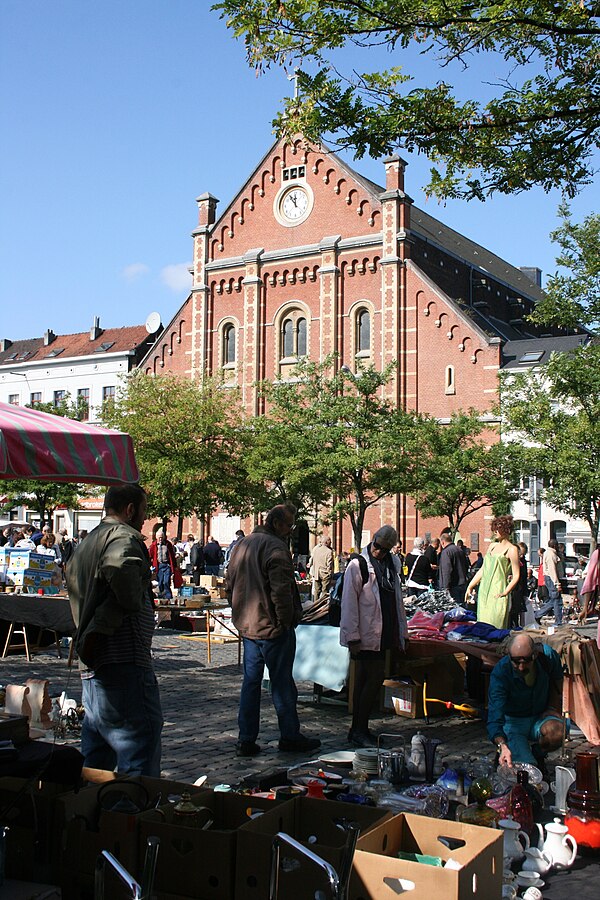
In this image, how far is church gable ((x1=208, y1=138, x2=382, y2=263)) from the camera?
3684 cm

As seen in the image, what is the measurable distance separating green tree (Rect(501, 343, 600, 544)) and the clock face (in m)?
14.7

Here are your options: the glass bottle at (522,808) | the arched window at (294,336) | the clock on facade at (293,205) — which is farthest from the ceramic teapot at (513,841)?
the clock on facade at (293,205)

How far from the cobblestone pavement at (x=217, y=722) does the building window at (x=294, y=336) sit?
26.1 metres

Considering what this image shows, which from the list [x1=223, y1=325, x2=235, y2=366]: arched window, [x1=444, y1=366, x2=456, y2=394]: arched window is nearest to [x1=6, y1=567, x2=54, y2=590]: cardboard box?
[x1=444, y1=366, x2=456, y2=394]: arched window

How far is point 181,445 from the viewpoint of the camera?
107 feet

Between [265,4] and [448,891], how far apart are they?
22.2 feet

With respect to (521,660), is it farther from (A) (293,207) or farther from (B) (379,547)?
(A) (293,207)

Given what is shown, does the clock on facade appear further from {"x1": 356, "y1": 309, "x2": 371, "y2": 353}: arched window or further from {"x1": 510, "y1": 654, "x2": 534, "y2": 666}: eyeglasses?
{"x1": 510, "y1": 654, "x2": 534, "y2": 666}: eyeglasses

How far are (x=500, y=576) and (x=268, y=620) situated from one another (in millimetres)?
4008

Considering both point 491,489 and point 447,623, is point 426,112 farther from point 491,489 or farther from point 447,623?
point 491,489

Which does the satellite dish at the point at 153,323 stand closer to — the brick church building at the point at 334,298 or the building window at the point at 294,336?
the brick church building at the point at 334,298

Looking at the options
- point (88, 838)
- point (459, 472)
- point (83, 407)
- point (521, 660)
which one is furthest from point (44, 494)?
point (88, 838)

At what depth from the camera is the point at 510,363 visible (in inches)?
1428

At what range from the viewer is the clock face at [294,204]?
3825cm
